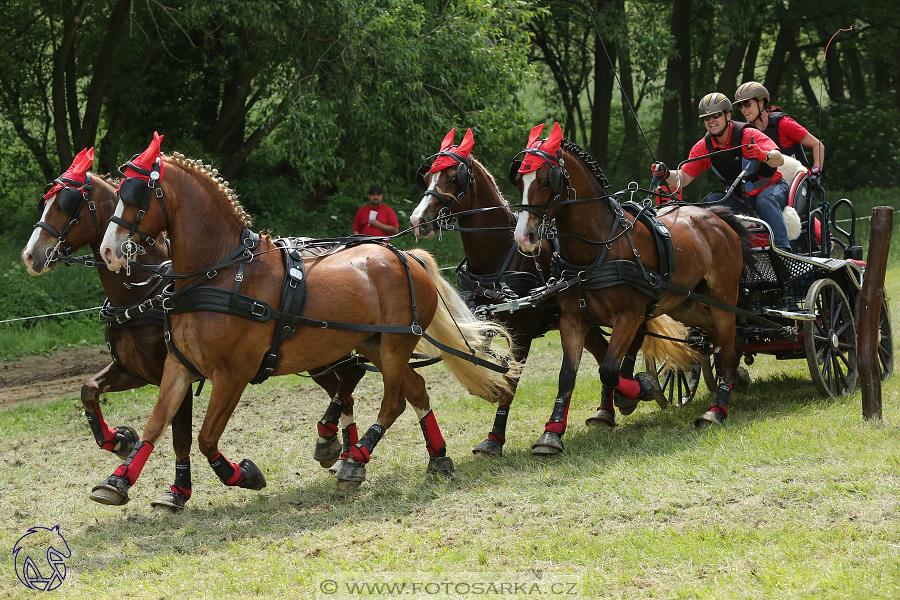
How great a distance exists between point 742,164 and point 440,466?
3.79 m

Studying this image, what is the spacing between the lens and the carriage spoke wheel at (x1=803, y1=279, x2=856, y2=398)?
22.9ft

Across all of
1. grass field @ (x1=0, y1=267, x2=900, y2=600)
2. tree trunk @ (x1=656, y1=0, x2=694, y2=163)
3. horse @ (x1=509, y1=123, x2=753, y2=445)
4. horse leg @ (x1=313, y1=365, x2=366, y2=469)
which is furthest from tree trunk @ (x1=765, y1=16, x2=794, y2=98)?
horse leg @ (x1=313, y1=365, x2=366, y2=469)

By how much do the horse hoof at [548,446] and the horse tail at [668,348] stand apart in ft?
5.84

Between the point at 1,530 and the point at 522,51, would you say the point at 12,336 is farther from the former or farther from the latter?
the point at 522,51

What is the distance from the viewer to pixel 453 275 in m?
14.7

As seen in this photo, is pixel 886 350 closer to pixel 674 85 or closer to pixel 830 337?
pixel 830 337

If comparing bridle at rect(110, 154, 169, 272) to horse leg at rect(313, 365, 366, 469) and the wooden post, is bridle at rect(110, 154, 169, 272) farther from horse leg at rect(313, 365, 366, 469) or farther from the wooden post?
the wooden post

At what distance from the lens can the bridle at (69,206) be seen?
5254 mm

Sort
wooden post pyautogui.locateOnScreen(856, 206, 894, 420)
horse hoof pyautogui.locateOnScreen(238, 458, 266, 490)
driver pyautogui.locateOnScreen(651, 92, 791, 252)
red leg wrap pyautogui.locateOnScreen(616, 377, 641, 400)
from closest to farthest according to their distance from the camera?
horse hoof pyautogui.locateOnScreen(238, 458, 266, 490) < wooden post pyautogui.locateOnScreen(856, 206, 894, 420) < red leg wrap pyautogui.locateOnScreen(616, 377, 641, 400) < driver pyautogui.locateOnScreen(651, 92, 791, 252)

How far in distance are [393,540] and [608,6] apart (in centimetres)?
1692

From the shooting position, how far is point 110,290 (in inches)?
221

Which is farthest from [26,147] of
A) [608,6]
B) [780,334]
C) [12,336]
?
[780,334]

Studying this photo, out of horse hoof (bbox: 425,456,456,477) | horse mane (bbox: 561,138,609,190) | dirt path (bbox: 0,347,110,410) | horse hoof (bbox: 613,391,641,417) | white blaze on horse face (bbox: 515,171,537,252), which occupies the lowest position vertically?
dirt path (bbox: 0,347,110,410)

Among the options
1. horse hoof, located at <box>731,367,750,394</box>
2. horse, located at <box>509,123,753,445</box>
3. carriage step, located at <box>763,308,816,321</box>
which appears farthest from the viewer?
horse hoof, located at <box>731,367,750,394</box>
